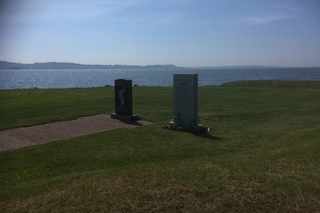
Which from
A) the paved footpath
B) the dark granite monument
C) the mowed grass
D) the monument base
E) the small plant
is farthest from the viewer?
the dark granite monument

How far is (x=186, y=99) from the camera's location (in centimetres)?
1014

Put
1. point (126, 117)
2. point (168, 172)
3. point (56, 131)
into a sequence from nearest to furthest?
point (168, 172) → point (56, 131) → point (126, 117)

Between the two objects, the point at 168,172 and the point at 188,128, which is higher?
the point at 168,172

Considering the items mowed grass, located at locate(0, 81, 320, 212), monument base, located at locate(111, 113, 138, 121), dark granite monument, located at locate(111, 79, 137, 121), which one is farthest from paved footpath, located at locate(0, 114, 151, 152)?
mowed grass, located at locate(0, 81, 320, 212)

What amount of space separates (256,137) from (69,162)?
5036mm

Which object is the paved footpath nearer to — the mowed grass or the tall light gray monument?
the mowed grass

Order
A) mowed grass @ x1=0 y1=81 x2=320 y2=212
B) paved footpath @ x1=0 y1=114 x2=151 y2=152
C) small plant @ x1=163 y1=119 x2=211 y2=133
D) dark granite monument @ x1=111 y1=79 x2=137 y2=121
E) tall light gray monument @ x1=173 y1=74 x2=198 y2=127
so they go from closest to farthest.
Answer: mowed grass @ x1=0 y1=81 x2=320 y2=212
paved footpath @ x1=0 y1=114 x2=151 y2=152
small plant @ x1=163 y1=119 x2=211 y2=133
tall light gray monument @ x1=173 y1=74 x2=198 y2=127
dark granite monument @ x1=111 y1=79 x2=137 y2=121

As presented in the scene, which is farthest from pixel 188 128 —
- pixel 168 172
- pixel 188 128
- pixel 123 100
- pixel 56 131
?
pixel 168 172

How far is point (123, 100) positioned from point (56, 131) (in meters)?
3.18

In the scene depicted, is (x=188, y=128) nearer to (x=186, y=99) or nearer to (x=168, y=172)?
(x=186, y=99)

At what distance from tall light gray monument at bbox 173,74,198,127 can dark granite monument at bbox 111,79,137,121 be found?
7.22 feet

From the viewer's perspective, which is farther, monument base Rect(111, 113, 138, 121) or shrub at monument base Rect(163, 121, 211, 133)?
monument base Rect(111, 113, 138, 121)

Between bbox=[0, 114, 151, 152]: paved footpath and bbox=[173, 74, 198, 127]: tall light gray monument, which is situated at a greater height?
bbox=[173, 74, 198, 127]: tall light gray monument

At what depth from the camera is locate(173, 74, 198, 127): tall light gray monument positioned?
9.90 meters
